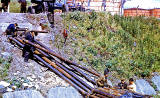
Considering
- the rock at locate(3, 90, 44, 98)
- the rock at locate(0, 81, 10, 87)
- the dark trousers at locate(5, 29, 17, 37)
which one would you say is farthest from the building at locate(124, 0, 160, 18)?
the rock at locate(0, 81, 10, 87)

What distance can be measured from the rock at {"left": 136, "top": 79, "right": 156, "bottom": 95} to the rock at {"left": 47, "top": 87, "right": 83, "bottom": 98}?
10.2 ft

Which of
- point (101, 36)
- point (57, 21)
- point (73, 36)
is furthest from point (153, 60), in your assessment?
point (57, 21)

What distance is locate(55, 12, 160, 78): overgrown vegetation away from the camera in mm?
14391

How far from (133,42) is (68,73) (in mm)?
5441

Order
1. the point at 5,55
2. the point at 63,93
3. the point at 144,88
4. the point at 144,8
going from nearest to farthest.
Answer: the point at 63,93 < the point at 5,55 < the point at 144,88 < the point at 144,8

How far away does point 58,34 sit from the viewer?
15.6 metres

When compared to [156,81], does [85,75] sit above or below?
above

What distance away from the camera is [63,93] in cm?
1130

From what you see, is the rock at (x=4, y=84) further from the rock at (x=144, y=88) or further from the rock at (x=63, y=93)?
the rock at (x=144, y=88)

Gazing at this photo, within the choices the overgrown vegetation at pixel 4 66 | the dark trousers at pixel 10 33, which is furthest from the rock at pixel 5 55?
the dark trousers at pixel 10 33

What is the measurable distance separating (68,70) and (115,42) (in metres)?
4.43

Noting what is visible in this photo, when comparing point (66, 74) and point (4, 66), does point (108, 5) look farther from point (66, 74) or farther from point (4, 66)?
point (4, 66)

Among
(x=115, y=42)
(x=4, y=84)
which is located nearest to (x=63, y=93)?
(x=4, y=84)

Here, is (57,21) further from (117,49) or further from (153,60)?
(153,60)
